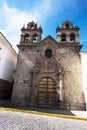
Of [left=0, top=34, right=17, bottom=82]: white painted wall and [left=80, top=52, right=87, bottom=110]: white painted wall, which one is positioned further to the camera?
[left=0, top=34, right=17, bottom=82]: white painted wall

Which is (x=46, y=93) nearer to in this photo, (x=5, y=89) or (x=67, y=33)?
(x=5, y=89)

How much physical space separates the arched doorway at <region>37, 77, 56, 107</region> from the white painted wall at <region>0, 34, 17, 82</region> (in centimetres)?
498

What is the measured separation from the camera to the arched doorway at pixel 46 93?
1001cm

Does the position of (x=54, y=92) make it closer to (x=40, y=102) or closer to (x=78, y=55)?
(x=40, y=102)

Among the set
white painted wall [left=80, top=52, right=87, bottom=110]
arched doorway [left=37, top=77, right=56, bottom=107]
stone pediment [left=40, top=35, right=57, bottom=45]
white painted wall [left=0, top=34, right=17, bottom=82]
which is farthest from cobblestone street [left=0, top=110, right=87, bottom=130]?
stone pediment [left=40, top=35, right=57, bottom=45]

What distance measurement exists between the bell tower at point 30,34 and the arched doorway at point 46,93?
5.58m

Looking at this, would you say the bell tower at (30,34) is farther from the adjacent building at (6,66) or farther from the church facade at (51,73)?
the adjacent building at (6,66)

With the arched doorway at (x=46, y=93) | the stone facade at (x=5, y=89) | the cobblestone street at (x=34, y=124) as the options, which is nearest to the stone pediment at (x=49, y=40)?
the arched doorway at (x=46, y=93)

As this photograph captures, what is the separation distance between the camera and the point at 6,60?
42.2 ft

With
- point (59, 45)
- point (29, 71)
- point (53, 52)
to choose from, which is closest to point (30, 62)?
point (29, 71)

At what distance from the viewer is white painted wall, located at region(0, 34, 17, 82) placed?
12.0 metres

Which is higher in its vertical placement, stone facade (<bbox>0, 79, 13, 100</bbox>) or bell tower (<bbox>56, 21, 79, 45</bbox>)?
bell tower (<bbox>56, 21, 79, 45</bbox>)

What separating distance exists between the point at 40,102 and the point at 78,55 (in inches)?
260

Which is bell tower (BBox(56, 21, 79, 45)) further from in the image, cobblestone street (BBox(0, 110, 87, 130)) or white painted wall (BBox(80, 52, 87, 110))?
cobblestone street (BBox(0, 110, 87, 130))
